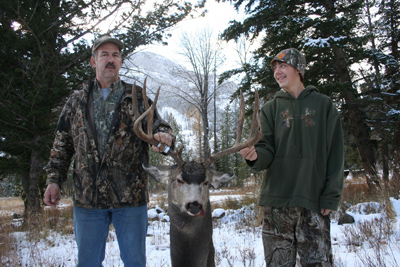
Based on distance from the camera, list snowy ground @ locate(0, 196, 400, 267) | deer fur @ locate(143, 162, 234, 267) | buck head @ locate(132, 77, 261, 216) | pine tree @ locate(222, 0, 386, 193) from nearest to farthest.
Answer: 1. buck head @ locate(132, 77, 261, 216)
2. deer fur @ locate(143, 162, 234, 267)
3. snowy ground @ locate(0, 196, 400, 267)
4. pine tree @ locate(222, 0, 386, 193)

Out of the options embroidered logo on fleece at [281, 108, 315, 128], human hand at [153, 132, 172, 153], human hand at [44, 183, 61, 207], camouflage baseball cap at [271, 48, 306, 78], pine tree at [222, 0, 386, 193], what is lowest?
human hand at [44, 183, 61, 207]

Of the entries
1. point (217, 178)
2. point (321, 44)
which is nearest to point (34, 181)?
point (217, 178)

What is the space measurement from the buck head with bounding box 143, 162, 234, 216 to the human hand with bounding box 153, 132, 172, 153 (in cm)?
21

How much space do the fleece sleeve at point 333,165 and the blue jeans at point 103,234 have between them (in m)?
1.53

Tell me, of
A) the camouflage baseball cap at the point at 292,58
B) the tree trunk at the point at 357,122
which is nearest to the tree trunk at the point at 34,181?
the camouflage baseball cap at the point at 292,58

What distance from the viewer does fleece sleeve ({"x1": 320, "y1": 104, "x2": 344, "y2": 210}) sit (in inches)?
94.3

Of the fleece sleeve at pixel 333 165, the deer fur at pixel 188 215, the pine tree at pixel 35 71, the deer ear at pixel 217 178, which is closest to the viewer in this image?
the fleece sleeve at pixel 333 165

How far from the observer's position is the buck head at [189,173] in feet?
8.60

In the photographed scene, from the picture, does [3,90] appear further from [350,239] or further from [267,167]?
[350,239]

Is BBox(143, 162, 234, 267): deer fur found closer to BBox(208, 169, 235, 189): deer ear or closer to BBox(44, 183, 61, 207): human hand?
BBox(208, 169, 235, 189): deer ear

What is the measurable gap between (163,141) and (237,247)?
9.64 feet

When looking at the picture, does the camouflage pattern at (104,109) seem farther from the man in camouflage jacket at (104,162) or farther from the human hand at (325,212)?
the human hand at (325,212)

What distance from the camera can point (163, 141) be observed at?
267cm

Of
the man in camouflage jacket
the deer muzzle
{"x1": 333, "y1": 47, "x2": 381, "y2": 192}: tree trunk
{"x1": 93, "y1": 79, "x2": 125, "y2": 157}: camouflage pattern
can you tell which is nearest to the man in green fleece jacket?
the deer muzzle
